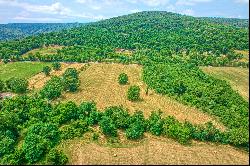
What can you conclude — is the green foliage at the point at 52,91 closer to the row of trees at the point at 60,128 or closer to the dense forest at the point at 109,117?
the dense forest at the point at 109,117

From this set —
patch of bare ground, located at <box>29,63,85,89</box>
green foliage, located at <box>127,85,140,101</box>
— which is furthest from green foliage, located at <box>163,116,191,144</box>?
patch of bare ground, located at <box>29,63,85,89</box>

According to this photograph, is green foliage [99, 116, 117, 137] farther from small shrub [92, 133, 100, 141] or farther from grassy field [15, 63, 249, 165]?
small shrub [92, 133, 100, 141]

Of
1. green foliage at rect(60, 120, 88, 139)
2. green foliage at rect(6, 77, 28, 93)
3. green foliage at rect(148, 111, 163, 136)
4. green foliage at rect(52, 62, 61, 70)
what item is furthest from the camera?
green foliage at rect(52, 62, 61, 70)

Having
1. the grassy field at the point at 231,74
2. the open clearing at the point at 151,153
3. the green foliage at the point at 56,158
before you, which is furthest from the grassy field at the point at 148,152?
the grassy field at the point at 231,74

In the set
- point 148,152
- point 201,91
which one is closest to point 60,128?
point 148,152

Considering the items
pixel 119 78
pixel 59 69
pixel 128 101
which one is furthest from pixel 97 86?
pixel 59 69

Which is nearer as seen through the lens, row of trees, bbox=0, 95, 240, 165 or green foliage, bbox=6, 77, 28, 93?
row of trees, bbox=0, 95, 240, 165

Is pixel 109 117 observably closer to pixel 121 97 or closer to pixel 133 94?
pixel 133 94
